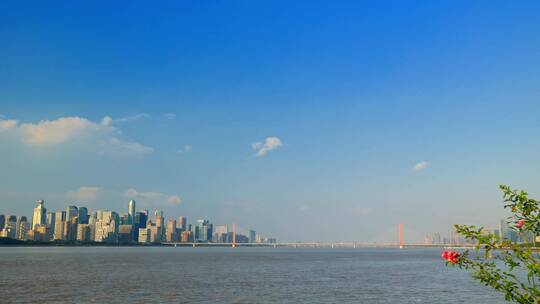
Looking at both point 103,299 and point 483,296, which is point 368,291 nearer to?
point 483,296

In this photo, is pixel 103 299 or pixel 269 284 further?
pixel 269 284

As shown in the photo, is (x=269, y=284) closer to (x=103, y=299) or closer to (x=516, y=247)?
(x=103, y=299)

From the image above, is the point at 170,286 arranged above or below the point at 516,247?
below

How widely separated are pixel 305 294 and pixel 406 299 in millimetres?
11128

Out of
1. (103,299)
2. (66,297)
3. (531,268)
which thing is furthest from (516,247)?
(66,297)

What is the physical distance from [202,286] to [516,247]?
54.7m

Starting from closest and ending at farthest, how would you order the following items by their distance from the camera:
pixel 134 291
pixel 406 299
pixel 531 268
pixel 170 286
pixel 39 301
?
pixel 531 268 < pixel 39 301 < pixel 406 299 < pixel 134 291 < pixel 170 286

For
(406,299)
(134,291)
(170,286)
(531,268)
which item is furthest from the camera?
(170,286)

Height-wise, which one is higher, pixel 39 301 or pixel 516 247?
pixel 516 247

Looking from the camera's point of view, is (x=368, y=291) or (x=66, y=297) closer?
(x=66, y=297)

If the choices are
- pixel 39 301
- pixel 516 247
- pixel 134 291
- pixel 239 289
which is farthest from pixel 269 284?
pixel 516 247

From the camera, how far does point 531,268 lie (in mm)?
13055

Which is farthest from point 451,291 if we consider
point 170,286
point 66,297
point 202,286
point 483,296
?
point 66,297

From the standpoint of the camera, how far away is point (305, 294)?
2178 inches
